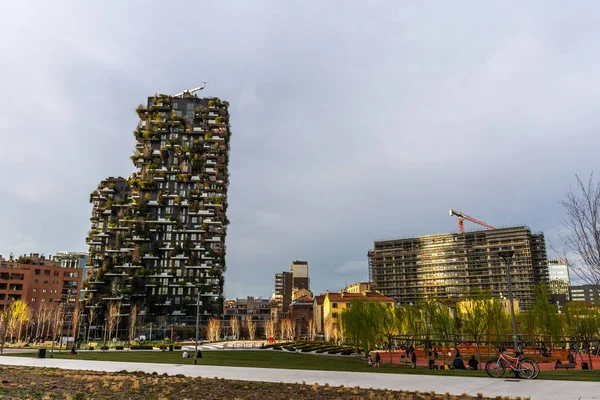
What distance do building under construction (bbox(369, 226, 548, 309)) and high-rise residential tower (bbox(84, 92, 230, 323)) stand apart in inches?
3085

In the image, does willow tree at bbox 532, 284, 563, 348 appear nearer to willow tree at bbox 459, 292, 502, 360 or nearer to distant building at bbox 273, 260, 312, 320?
willow tree at bbox 459, 292, 502, 360

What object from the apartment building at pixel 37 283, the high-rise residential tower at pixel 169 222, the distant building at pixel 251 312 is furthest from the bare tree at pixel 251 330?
the apartment building at pixel 37 283

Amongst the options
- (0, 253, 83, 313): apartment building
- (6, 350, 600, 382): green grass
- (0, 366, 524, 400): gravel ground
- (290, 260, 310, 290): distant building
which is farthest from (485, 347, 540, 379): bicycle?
(290, 260, 310, 290): distant building

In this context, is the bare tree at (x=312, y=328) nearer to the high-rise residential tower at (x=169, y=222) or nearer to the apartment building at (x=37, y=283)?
the high-rise residential tower at (x=169, y=222)

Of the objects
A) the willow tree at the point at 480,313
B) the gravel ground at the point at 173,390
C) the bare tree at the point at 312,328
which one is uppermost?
the willow tree at the point at 480,313

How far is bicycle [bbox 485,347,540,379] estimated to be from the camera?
1917 centimetres

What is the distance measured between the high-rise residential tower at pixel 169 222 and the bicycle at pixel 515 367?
83585mm

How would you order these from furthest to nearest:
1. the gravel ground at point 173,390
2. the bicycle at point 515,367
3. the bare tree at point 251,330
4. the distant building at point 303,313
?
the distant building at point 303,313 < the bare tree at point 251,330 < the bicycle at point 515,367 < the gravel ground at point 173,390

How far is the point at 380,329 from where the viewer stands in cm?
5666

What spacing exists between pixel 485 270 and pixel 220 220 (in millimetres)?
101491

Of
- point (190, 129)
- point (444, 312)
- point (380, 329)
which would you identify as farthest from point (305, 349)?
point (190, 129)

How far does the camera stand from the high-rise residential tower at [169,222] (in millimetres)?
97500

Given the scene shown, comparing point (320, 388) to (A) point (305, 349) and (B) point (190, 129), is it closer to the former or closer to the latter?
(A) point (305, 349)

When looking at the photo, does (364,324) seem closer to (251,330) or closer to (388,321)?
(388,321)
